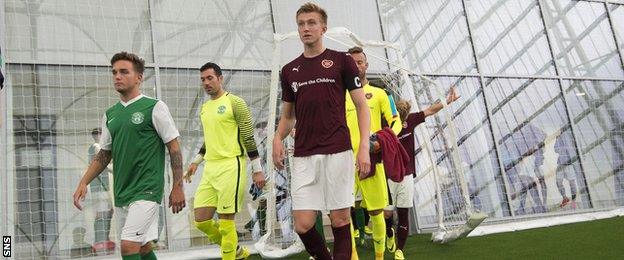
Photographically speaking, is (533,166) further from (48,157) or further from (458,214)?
(48,157)

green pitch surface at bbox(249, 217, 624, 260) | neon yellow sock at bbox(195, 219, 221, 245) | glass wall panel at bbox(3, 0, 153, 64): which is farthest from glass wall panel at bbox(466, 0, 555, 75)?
neon yellow sock at bbox(195, 219, 221, 245)

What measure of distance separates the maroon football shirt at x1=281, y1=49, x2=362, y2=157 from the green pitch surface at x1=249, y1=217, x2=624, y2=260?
2.02 meters

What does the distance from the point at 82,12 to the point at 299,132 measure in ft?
14.4

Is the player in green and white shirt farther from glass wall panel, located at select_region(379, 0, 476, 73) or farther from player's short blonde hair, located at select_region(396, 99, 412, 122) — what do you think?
glass wall panel, located at select_region(379, 0, 476, 73)

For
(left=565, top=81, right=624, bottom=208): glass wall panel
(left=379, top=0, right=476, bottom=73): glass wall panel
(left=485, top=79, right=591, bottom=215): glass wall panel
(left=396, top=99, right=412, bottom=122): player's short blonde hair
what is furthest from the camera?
(left=565, top=81, right=624, bottom=208): glass wall panel

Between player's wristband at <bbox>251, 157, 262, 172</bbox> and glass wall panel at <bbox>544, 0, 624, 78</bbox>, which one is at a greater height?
glass wall panel at <bbox>544, 0, 624, 78</bbox>

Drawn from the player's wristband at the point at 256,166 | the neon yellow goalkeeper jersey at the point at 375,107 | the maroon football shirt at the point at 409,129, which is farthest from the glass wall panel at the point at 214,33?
the neon yellow goalkeeper jersey at the point at 375,107

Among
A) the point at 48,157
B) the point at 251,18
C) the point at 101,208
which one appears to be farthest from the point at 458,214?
the point at 48,157

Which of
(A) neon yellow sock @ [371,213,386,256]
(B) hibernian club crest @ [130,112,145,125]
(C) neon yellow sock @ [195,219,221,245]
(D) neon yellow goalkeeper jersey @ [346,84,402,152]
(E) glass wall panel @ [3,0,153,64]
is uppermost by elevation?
(E) glass wall panel @ [3,0,153,64]

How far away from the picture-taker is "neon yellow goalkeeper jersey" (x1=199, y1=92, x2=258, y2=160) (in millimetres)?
4117

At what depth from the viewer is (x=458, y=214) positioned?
7035 millimetres

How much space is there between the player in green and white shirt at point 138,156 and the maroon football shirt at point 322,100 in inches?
26.0

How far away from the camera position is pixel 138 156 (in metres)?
2.81

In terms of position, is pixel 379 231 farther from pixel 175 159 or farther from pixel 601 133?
pixel 601 133
